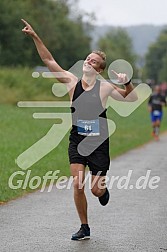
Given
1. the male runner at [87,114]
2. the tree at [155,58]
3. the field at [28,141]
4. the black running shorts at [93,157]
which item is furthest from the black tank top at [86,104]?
the tree at [155,58]

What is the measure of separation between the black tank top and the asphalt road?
4.21 ft

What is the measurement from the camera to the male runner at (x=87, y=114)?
7824 millimetres

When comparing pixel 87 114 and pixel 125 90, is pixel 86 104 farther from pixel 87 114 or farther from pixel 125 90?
pixel 125 90

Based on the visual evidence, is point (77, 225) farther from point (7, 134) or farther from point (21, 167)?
point (7, 134)

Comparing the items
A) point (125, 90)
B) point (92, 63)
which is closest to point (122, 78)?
point (125, 90)

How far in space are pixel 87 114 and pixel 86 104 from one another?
12 cm

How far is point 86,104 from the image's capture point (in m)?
7.80

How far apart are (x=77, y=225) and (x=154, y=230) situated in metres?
0.95

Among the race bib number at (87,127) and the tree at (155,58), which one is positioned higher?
the race bib number at (87,127)

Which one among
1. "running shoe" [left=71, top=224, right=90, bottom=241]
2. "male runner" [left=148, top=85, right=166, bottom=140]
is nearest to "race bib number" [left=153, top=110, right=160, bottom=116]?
"male runner" [left=148, top=85, right=166, bottom=140]

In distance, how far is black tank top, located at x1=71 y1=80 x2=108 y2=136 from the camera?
7.80 m

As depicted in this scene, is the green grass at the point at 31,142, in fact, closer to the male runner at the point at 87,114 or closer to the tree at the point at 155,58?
the male runner at the point at 87,114

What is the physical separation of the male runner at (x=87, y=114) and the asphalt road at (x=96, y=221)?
43 cm

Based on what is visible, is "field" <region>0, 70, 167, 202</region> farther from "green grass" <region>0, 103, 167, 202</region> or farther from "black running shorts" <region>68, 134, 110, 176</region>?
"black running shorts" <region>68, 134, 110, 176</region>
